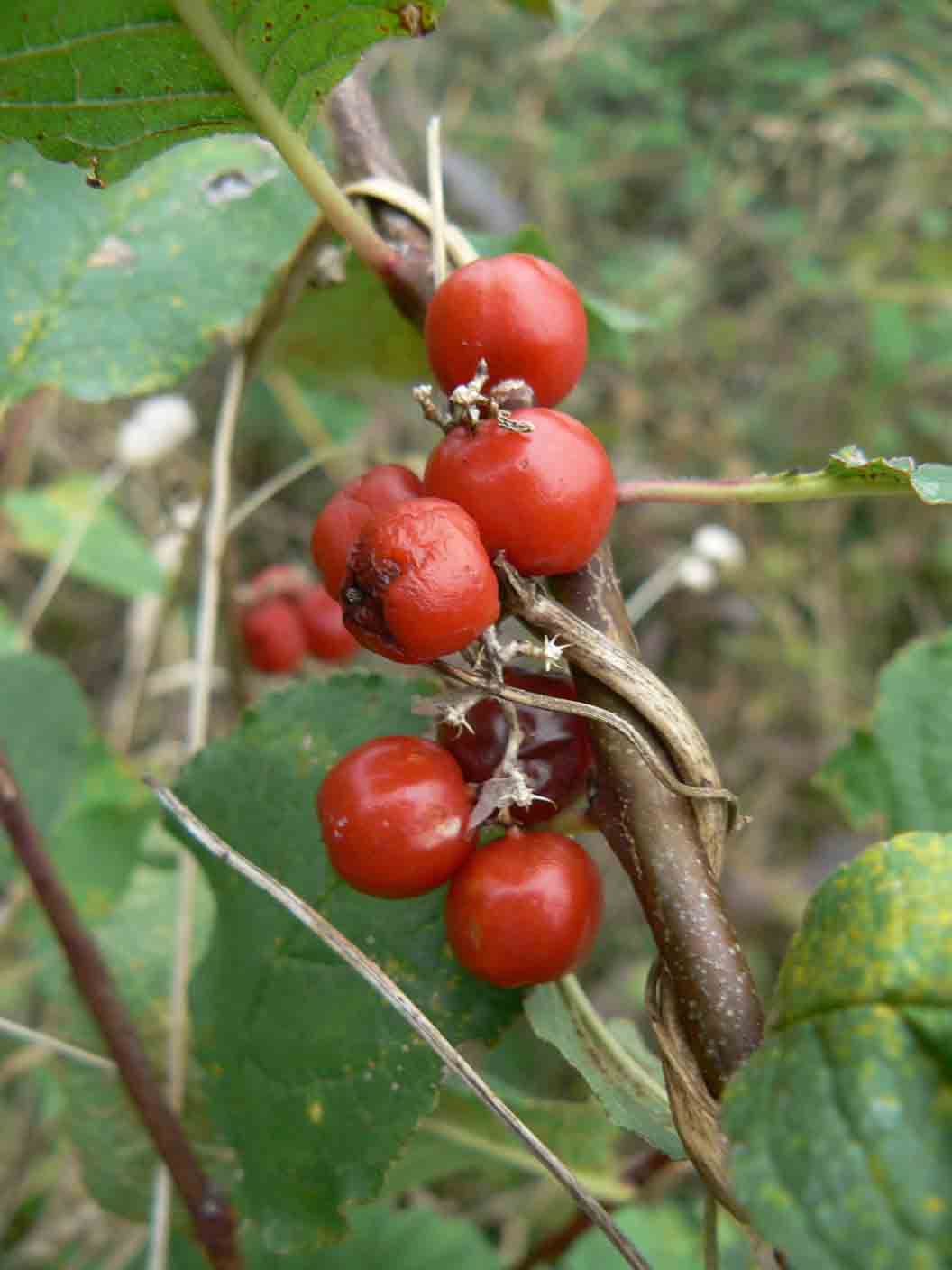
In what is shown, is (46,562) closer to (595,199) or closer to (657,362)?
(657,362)

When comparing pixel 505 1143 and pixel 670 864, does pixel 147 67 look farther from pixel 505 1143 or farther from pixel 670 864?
pixel 505 1143

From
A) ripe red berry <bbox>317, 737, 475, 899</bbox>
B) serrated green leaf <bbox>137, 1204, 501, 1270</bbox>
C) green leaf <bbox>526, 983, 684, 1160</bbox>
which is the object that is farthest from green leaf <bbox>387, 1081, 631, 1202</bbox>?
ripe red berry <bbox>317, 737, 475, 899</bbox>

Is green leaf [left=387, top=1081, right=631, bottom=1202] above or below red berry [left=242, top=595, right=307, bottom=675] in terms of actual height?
below

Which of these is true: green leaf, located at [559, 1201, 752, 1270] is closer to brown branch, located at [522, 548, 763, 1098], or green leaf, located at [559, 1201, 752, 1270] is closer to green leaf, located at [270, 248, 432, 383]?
brown branch, located at [522, 548, 763, 1098]

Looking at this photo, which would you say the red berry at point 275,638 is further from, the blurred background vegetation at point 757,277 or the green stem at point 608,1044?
the blurred background vegetation at point 757,277

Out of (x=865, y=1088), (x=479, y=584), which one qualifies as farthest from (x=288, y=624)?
(x=865, y=1088)
